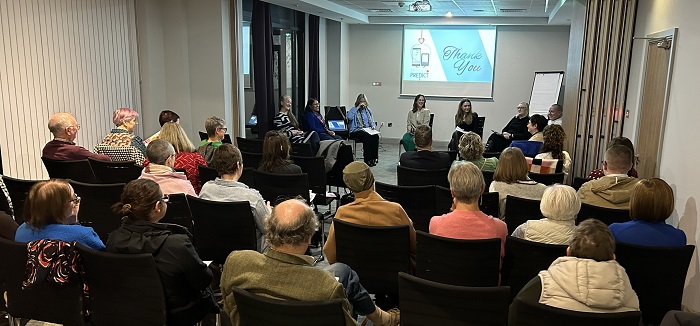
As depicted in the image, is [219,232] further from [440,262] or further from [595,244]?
[595,244]

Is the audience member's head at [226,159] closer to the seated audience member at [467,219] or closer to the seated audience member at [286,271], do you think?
the seated audience member at [467,219]

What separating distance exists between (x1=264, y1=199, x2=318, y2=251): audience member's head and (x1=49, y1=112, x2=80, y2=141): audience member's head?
3.63 meters

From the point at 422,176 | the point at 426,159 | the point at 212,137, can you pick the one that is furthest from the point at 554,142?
the point at 212,137

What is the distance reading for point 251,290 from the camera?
6.46ft

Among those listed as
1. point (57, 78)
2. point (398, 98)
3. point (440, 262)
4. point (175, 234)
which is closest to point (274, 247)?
point (175, 234)

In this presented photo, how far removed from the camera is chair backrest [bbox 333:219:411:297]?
2887 mm

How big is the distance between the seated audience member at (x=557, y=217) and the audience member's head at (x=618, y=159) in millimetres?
1231

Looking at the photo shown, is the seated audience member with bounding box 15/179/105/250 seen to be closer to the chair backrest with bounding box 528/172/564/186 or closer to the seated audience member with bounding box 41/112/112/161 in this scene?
the seated audience member with bounding box 41/112/112/161

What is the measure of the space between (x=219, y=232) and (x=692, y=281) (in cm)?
325

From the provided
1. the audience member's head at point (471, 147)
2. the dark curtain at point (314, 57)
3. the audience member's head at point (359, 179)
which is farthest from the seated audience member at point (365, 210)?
the dark curtain at point (314, 57)

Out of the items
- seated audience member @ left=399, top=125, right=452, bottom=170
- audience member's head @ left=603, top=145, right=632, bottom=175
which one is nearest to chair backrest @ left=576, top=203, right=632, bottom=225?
→ audience member's head @ left=603, top=145, right=632, bottom=175

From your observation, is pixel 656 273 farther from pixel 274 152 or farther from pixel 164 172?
pixel 164 172

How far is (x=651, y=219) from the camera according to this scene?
2.86 metres

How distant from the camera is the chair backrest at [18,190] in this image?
368 cm
